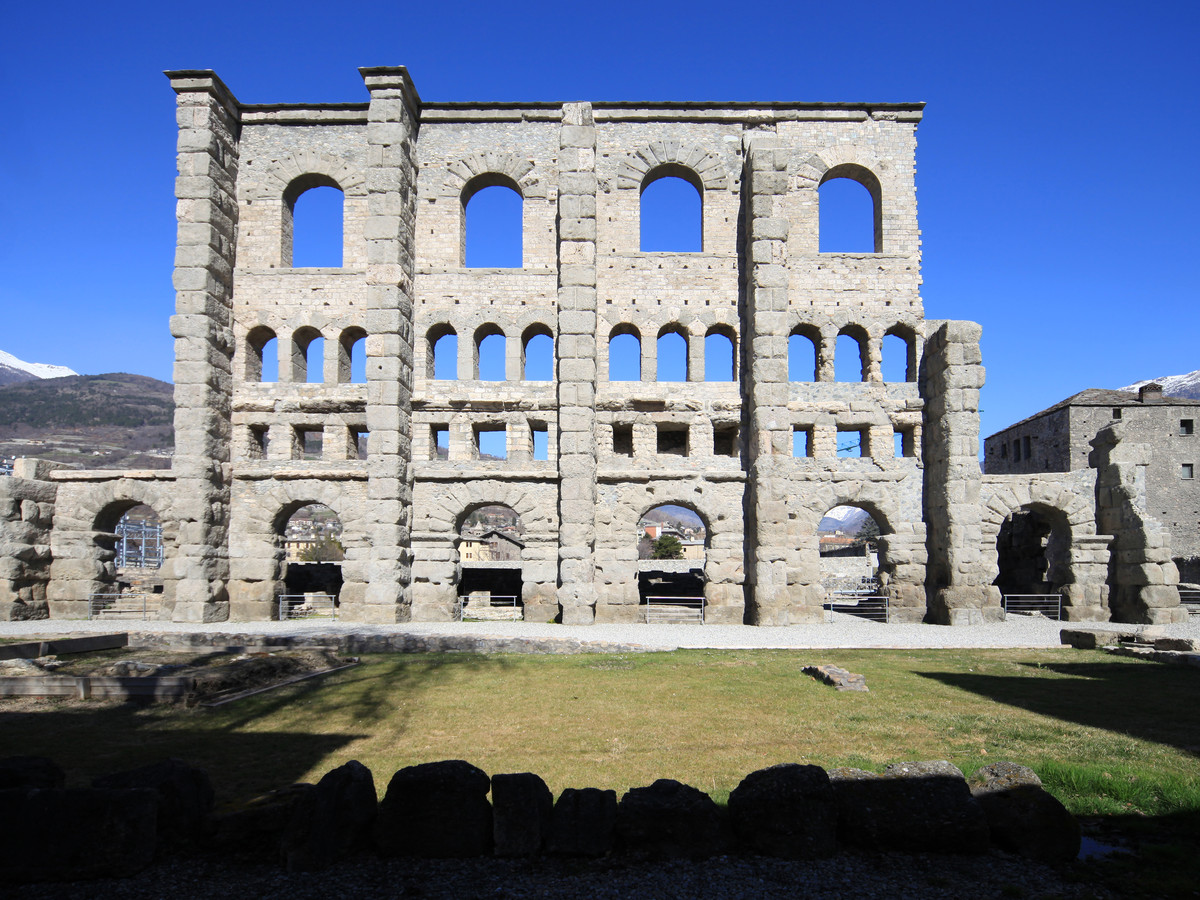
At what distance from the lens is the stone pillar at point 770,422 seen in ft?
61.3

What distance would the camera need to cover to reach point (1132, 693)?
32.7 feet

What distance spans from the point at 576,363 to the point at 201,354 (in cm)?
947

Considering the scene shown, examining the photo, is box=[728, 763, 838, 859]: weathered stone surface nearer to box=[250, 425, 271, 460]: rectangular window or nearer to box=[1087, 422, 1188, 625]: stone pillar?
box=[1087, 422, 1188, 625]: stone pillar

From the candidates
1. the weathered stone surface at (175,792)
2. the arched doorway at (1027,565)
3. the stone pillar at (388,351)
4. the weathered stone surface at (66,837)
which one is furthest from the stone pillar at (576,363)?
the weathered stone surface at (66,837)

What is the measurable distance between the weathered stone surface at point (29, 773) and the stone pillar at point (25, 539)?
655 inches

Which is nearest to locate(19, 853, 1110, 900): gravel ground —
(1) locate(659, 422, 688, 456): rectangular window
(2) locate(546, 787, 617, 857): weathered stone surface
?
(2) locate(546, 787, 617, 857): weathered stone surface

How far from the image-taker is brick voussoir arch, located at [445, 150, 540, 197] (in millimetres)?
20516

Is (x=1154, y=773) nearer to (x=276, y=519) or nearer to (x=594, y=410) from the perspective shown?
(x=594, y=410)

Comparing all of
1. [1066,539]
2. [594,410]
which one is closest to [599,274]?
[594,410]

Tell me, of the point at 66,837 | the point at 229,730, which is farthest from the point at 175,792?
the point at 229,730

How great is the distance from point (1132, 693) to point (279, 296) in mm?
20230

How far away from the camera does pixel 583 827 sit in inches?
198

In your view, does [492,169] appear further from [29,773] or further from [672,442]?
[29,773]

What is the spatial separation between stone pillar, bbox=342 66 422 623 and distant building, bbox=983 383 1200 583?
107ft
